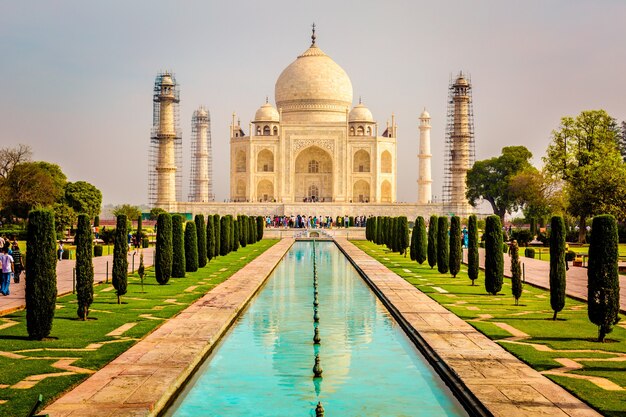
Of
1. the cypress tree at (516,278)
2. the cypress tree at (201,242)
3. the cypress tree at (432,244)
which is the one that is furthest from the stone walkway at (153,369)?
the cypress tree at (432,244)

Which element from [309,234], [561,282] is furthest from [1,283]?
[309,234]

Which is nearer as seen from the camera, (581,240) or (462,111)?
(581,240)

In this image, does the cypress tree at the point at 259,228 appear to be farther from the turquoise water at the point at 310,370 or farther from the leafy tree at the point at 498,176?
the turquoise water at the point at 310,370

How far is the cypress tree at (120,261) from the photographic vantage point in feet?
35.9

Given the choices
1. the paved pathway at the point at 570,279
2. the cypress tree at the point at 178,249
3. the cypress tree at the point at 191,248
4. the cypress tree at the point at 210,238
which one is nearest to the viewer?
the paved pathway at the point at 570,279

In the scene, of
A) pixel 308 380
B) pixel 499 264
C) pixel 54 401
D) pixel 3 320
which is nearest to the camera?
pixel 54 401

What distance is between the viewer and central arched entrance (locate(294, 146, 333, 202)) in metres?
48.8

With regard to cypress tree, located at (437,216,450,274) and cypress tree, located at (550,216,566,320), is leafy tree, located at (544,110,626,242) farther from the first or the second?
cypress tree, located at (550,216,566,320)

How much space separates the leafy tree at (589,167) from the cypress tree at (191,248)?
14.0 m

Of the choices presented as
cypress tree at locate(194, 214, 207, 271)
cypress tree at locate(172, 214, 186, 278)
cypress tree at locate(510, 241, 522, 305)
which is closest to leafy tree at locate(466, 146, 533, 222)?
cypress tree at locate(194, 214, 207, 271)

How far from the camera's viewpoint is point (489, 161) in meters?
45.1

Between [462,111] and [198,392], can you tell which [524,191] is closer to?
[462,111]

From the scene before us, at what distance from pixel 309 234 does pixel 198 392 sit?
95.0ft

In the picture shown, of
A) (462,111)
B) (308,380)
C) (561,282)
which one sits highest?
(462,111)
